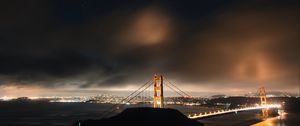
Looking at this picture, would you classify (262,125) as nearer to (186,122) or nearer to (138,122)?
(186,122)

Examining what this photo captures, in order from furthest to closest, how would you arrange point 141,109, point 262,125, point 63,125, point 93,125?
point 63,125
point 262,125
point 141,109
point 93,125

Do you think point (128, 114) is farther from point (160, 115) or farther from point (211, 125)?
point (211, 125)

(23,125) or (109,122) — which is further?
(23,125)

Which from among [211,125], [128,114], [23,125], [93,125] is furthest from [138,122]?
[23,125]

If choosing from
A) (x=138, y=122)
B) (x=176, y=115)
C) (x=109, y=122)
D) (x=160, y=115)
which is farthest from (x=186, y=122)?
(x=109, y=122)

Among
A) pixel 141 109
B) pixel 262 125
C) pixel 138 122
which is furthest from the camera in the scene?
pixel 262 125

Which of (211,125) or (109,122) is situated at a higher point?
(109,122)
